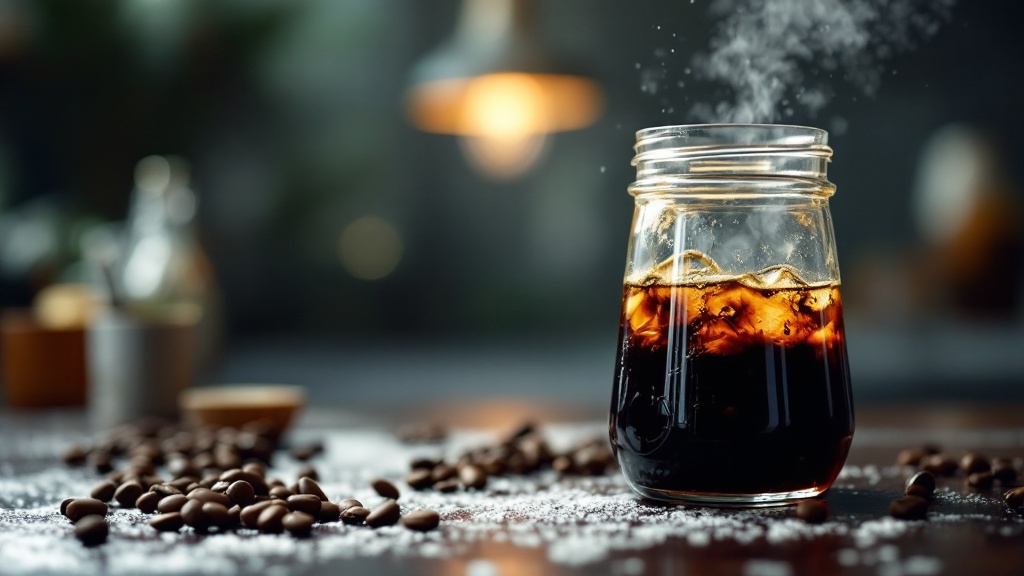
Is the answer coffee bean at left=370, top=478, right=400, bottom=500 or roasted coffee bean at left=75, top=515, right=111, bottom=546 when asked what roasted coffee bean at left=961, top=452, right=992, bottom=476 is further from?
roasted coffee bean at left=75, top=515, right=111, bottom=546

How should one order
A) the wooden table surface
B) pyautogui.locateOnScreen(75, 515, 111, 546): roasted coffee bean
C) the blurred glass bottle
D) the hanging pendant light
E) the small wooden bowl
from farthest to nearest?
the hanging pendant light, the blurred glass bottle, the small wooden bowl, pyautogui.locateOnScreen(75, 515, 111, 546): roasted coffee bean, the wooden table surface

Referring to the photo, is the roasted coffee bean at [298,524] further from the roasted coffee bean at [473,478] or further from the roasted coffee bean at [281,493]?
the roasted coffee bean at [473,478]

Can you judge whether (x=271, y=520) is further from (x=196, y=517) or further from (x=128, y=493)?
(x=128, y=493)

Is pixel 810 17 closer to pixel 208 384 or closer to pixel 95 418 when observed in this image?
pixel 95 418

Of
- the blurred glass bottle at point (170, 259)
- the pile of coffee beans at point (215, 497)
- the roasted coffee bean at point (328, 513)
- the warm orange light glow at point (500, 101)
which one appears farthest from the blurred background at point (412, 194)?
the roasted coffee bean at point (328, 513)

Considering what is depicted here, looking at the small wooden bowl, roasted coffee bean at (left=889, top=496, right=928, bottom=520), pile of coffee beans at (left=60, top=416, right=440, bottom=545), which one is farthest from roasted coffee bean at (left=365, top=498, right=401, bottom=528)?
the small wooden bowl

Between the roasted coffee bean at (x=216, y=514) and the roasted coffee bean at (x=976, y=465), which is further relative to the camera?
the roasted coffee bean at (x=976, y=465)
